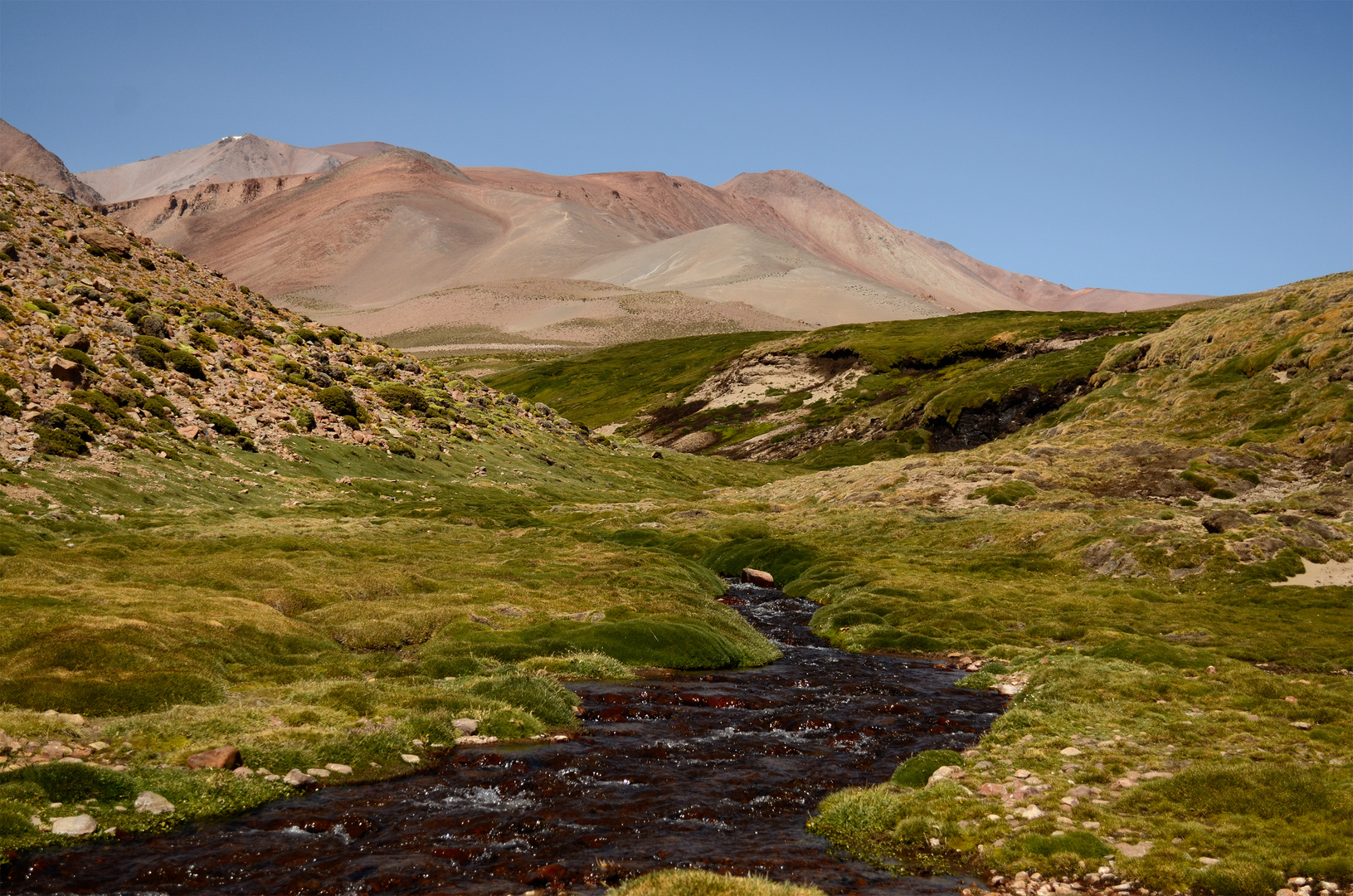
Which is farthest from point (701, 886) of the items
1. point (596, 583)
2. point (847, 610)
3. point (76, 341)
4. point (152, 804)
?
point (76, 341)

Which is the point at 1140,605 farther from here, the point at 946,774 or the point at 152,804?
the point at 152,804

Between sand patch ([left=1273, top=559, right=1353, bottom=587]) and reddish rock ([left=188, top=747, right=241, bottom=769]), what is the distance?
159ft

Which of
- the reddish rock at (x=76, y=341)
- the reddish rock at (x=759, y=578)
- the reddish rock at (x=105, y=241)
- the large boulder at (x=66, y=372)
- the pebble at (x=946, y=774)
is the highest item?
the reddish rock at (x=105, y=241)

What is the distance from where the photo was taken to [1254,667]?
102 ft

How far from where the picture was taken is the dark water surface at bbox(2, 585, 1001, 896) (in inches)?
601

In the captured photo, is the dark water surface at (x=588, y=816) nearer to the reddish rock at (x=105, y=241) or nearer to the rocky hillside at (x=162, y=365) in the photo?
the rocky hillside at (x=162, y=365)

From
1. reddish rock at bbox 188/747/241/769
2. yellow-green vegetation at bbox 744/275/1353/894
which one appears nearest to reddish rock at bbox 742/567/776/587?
yellow-green vegetation at bbox 744/275/1353/894

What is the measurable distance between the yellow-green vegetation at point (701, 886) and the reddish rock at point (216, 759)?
9585 millimetres

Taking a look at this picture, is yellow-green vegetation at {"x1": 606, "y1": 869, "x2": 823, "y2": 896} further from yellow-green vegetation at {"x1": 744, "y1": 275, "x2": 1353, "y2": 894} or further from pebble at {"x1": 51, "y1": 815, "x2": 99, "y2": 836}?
pebble at {"x1": 51, "y1": 815, "x2": 99, "y2": 836}

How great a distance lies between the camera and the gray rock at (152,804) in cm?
1701

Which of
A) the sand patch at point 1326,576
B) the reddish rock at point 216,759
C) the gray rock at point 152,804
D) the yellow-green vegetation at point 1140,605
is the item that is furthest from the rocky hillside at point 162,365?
the sand patch at point 1326,576

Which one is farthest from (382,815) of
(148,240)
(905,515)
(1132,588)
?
(148,240)

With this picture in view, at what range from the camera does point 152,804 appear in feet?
56.2

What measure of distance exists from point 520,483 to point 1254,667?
233 feet
